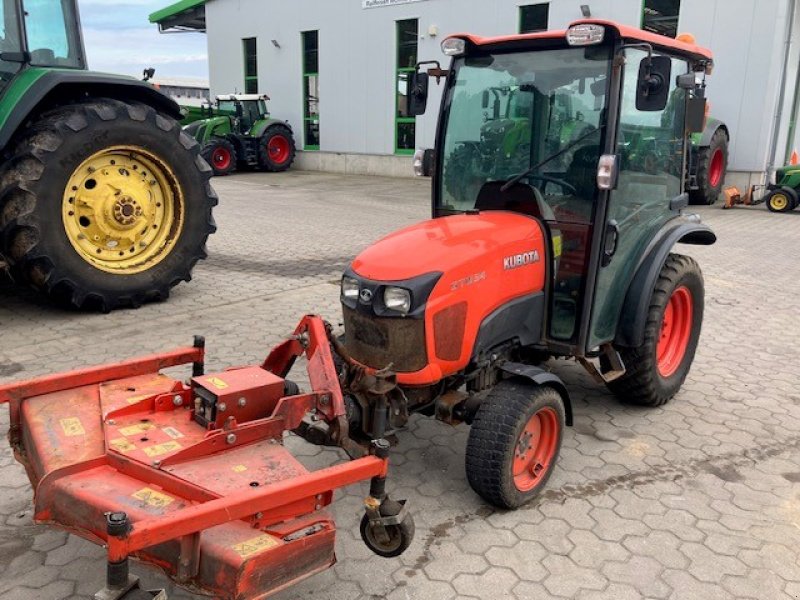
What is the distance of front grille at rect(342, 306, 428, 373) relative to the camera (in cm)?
282

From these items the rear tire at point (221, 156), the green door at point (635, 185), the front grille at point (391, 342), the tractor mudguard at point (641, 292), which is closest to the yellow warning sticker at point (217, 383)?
the front grille at point (391, 342)

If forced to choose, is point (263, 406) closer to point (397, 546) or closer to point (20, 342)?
point (397, 546)

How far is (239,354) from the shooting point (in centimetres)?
470

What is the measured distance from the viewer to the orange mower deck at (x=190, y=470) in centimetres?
196

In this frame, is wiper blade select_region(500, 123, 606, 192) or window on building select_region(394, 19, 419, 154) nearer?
wiper blade select_region(500, 123, 606, 192)

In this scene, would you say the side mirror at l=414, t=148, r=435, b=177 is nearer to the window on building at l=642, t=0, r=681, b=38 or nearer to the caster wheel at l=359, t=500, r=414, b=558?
the caster wheel at l=359, t=500, r=414, b=558

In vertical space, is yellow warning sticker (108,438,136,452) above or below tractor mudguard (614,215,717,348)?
below

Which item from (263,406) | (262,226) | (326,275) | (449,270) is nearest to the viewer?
(263,406)

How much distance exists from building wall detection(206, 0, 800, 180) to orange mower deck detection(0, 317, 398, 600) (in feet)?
40.7

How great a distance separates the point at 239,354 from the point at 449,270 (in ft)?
7.56

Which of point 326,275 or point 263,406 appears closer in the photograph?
point 263,406

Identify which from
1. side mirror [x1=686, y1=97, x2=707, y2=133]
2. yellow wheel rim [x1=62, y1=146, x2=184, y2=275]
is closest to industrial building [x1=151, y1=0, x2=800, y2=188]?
side mirror [x1=686, y1=97, x2=707, y2=133]

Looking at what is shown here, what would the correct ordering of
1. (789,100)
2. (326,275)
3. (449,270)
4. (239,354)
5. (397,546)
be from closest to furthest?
(397,546) → (449,270) → (239,354) → (326,275) → (789,100)

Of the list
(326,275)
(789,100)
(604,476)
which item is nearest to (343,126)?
(789,100)
